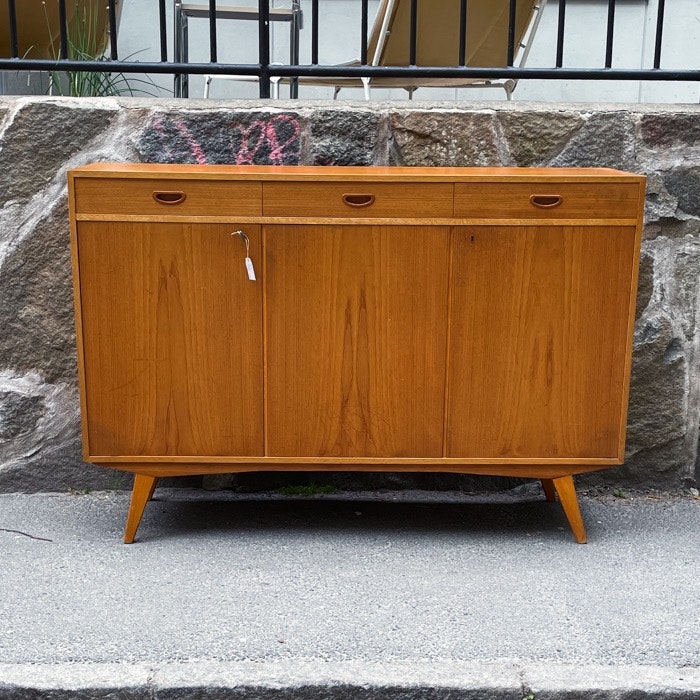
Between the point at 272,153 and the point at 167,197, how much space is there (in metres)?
0.62

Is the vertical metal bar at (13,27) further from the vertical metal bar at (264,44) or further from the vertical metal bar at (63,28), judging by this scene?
the vertical metal bar at (264,44)

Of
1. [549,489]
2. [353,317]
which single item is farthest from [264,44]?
[549,489]

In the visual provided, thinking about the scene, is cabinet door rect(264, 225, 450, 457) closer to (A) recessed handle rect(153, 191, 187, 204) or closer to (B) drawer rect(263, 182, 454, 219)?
(B) drawer rect(263, 182, 454, 219)

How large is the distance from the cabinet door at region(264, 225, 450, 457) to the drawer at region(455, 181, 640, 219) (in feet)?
0.41

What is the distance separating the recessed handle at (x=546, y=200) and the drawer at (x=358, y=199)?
240 mm

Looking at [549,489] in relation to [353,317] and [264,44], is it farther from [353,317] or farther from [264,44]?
[264,44]

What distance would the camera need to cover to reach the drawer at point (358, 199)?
265cm

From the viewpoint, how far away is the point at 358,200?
2.67 m

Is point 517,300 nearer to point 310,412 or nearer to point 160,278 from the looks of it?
point 310,412

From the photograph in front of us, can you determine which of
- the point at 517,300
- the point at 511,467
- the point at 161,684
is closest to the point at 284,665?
the point at 161,684

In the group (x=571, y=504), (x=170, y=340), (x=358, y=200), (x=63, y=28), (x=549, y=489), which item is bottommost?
(x=549, y=489)

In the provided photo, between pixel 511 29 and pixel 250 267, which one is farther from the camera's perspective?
pixel 511 29

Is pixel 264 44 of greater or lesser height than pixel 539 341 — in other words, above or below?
above

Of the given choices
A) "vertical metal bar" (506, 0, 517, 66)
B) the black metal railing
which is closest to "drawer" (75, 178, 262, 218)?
the black metal railing
